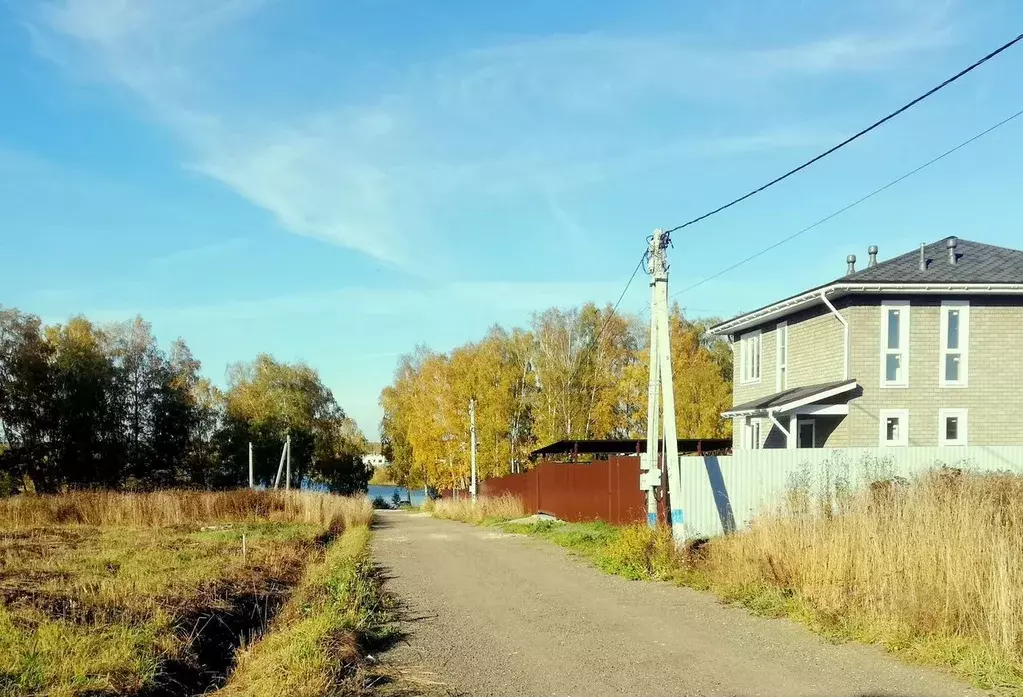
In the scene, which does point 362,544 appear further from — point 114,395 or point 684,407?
point 114,395

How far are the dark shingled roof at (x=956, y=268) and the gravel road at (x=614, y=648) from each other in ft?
41.3

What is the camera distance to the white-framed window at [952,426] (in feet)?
68.3

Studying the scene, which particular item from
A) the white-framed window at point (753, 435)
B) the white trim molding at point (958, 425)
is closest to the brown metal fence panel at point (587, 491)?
the white-framed window at point (753, 435)

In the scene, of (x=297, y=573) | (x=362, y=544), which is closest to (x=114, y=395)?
(x=362, y=544)

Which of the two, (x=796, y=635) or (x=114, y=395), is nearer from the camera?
(x=796, y=635)

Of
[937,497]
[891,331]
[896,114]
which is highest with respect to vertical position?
[896,114]

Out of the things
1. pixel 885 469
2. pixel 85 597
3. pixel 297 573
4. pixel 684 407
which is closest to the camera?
pixel 85 597

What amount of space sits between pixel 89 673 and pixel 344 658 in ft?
6.29

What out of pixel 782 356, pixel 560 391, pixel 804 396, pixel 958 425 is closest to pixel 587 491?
pixel 804 396

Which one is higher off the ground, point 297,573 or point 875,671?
point 875,671

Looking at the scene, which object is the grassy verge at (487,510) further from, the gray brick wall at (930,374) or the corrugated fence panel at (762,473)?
the corrugated fence panel at (762,473)

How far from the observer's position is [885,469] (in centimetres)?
1636

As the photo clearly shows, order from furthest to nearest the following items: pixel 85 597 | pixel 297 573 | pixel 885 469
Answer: pixel 885 469
pixel 297 573
pixel 85 597

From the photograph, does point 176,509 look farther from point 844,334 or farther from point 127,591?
point 844,334
